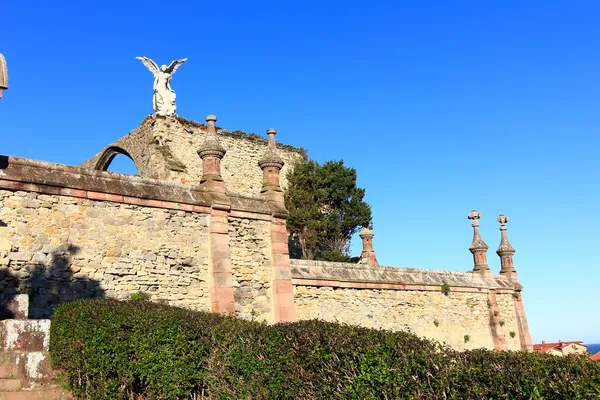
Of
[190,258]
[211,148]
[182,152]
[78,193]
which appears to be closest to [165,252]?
[190,258]

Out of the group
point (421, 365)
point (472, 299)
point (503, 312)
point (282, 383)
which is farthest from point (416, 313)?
point (421, 365)

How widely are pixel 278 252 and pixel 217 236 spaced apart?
72.4 inches

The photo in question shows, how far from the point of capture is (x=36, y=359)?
858 centimetres

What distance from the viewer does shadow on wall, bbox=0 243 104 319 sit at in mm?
10422

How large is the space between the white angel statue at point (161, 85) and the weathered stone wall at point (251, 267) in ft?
39.1

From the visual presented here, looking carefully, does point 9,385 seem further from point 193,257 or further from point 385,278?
point 385,278

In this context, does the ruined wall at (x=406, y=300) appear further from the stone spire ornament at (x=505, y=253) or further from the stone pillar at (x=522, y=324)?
the stone spire ornament at (x=505, y=253)

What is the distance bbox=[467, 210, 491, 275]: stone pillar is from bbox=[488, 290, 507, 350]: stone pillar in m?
0.98

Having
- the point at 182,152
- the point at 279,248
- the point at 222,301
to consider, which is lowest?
the point at 222,301

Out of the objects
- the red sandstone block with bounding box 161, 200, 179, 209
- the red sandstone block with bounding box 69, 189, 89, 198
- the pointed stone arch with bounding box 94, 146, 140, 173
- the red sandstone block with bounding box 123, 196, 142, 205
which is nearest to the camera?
the red sandstone block with bounding box 69, 189, 89, 198

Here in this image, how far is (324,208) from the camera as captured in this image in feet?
91.1

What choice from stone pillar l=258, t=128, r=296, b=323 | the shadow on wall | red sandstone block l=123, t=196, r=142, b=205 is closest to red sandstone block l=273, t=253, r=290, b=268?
stone pillar l=258, t=128, r=296, b=323

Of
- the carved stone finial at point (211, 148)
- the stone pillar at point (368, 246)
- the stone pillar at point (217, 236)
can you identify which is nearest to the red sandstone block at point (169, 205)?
the stone pillar at point (217, 236)

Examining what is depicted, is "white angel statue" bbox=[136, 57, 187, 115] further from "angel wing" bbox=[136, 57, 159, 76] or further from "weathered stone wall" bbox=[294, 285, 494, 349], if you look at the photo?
"weathered stone wall" bbox=[294, 285, 494, 349]
